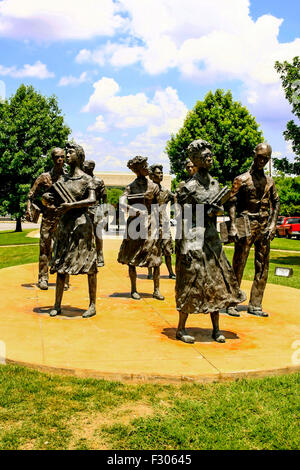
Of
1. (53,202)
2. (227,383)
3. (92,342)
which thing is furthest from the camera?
(53,202)

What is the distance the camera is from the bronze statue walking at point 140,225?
727 cm

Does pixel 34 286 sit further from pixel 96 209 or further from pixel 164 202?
pixel 96 209

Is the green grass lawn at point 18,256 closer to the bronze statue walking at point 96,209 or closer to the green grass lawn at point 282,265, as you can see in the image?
the bronze statue walking at point 96,209

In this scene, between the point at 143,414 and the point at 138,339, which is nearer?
the point at 143,414

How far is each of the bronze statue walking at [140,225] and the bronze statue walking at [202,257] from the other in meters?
2.26

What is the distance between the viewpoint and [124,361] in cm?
434

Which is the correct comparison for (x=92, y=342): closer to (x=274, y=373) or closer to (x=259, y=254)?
(x=274, y=373)

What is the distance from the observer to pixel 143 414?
3.37 metres

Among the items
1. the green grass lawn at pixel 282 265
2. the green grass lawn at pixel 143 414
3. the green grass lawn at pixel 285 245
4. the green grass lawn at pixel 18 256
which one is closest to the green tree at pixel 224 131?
the green grass lawn at pixel 285 245

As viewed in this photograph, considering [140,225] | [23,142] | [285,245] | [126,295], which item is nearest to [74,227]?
[140,225]

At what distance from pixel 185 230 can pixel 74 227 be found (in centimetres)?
173

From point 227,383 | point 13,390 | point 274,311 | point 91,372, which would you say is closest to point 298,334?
point 274,311

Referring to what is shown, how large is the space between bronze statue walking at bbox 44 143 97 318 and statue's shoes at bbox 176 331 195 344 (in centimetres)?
155

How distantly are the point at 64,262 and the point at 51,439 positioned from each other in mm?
3143
